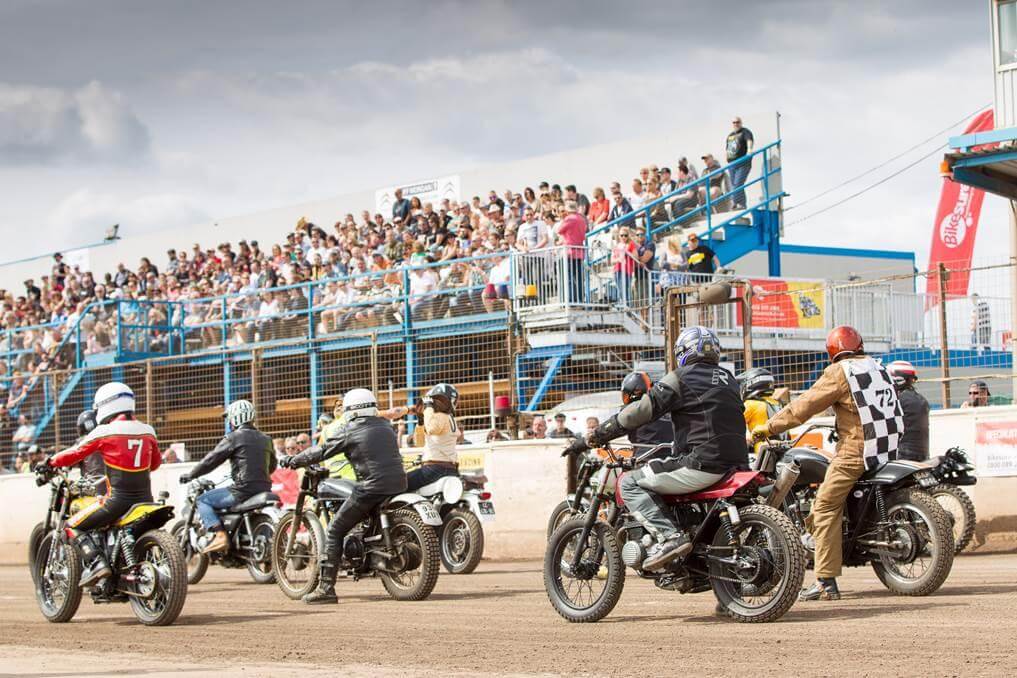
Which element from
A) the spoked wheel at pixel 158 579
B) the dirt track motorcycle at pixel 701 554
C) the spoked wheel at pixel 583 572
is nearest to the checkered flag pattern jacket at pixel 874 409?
the dirt track motorcycle at pixel 701 554

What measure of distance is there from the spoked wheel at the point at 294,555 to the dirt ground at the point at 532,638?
29 cm

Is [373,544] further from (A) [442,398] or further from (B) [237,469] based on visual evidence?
(A) [442,398]

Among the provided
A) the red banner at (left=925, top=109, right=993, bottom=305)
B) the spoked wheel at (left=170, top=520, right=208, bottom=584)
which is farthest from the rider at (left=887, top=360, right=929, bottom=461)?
the red banner at (left=925, top=109, right=993, bottom=305)

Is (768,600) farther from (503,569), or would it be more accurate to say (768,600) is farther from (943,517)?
(503,569)

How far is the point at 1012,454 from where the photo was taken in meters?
15.6

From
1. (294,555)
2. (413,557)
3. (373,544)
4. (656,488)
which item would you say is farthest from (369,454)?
(656,488)

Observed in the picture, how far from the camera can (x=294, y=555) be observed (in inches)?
521

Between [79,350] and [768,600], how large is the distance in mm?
20934

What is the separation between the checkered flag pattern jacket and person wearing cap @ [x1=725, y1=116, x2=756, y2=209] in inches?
632

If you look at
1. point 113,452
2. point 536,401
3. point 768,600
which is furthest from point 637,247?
point 768,600

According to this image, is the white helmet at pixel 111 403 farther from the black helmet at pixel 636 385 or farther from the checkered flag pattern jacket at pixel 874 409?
the checkered flag pattern jacket at pixel 874 409

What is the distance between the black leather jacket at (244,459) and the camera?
15180 mm

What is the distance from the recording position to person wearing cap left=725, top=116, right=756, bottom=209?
26.2m

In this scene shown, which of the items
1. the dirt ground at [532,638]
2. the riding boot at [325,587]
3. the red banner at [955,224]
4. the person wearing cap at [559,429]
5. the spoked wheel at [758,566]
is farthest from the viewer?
the red banner at [955,224]
